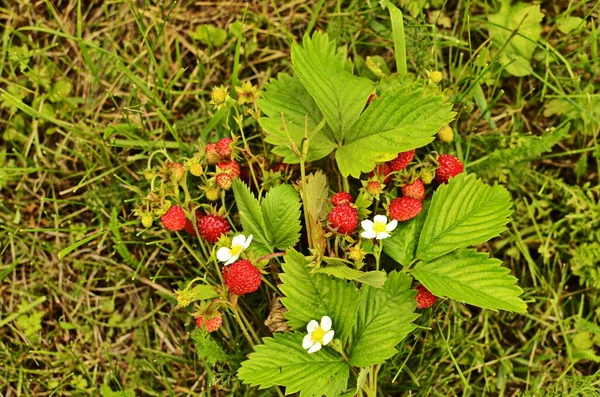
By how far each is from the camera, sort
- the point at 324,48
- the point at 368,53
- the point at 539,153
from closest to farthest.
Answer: the point at 324,48 → the point at 539,153 → the point at 368,53

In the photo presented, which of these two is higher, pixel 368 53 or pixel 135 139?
pixel 368 53

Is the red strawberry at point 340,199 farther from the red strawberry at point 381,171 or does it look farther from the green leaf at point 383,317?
the green leaf at point 383,317

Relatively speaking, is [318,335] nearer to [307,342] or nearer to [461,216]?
[307,342]

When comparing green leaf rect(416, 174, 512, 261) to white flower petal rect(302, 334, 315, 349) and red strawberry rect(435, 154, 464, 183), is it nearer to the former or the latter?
red strawberry rect(435, 154, 464, 183)

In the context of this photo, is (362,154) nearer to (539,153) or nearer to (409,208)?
(409,208)

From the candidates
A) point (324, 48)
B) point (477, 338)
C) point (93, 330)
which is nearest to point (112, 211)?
point (93, 330)

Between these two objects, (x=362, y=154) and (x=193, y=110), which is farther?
(x=193, y=110)

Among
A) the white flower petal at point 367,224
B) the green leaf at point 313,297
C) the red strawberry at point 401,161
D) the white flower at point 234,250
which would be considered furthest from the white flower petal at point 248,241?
the red strawberry at point 401,161

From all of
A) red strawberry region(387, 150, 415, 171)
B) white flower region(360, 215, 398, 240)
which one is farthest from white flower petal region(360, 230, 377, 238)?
red strawberry region(387, 150, 415, 171)
